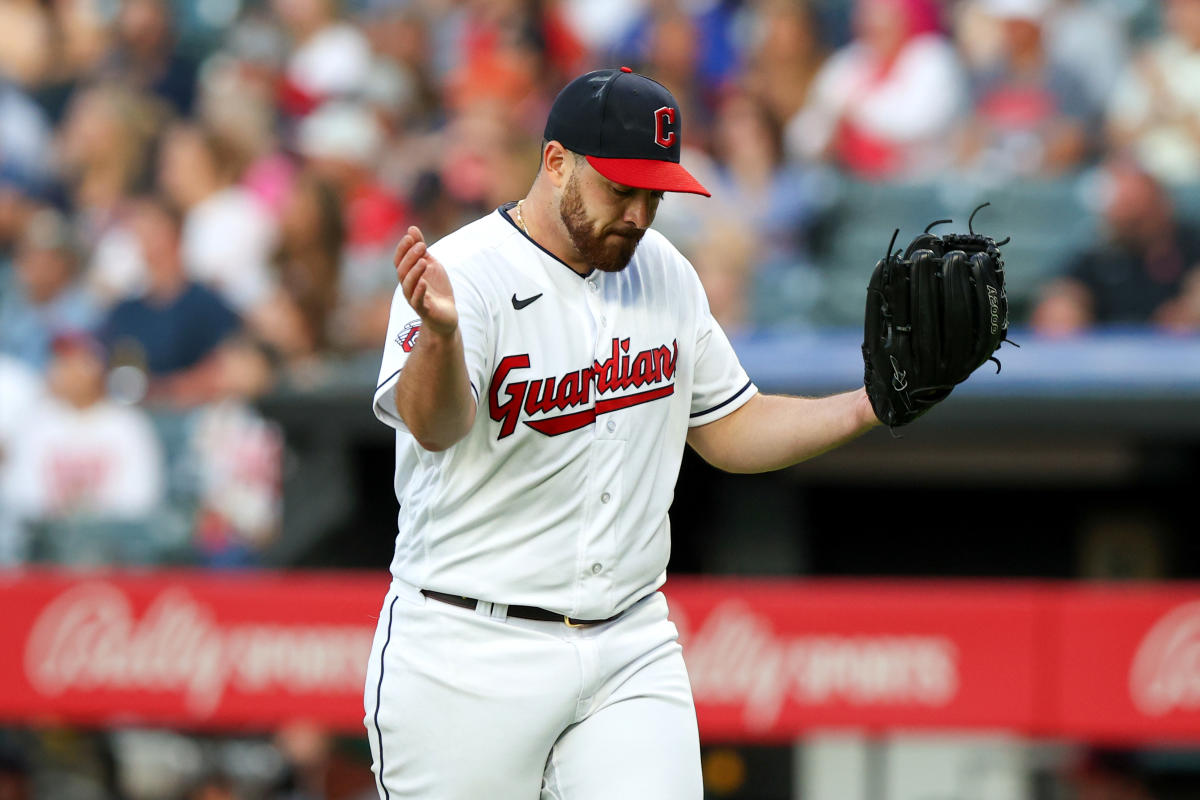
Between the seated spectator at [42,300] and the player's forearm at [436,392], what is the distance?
579 cm

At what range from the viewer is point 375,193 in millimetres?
8227

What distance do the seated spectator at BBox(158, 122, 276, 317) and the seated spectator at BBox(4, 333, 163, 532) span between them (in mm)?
793

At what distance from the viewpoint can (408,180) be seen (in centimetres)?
811

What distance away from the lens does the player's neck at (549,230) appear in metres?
2.99

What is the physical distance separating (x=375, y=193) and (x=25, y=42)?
3.13 meters

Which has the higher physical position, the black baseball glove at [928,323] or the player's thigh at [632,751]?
the black baseball glove at [928,323]

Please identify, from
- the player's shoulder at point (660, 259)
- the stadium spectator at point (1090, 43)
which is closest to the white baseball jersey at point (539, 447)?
the player's shoulder at point (660, 259)

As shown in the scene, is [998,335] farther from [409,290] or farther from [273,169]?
[273,169]

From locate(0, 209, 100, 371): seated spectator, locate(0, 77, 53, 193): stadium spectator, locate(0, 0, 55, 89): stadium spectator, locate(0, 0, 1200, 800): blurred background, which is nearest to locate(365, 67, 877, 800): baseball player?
locate(0, 0, 1200, 800): blurred background

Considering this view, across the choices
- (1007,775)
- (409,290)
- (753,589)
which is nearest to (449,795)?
(409,290)

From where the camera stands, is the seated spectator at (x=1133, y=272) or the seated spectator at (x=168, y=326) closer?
the seated spectator at (x=1133, y=272)

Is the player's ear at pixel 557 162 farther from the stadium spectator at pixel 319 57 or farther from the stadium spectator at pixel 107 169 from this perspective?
the stadium spectator at pixel 319 57

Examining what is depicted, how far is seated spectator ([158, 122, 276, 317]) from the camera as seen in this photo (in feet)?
26.6

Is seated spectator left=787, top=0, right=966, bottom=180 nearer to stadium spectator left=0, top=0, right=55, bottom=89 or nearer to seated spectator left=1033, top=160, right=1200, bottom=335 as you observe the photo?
seated spectator left=1033, top=160, right=1200, bottom=335
